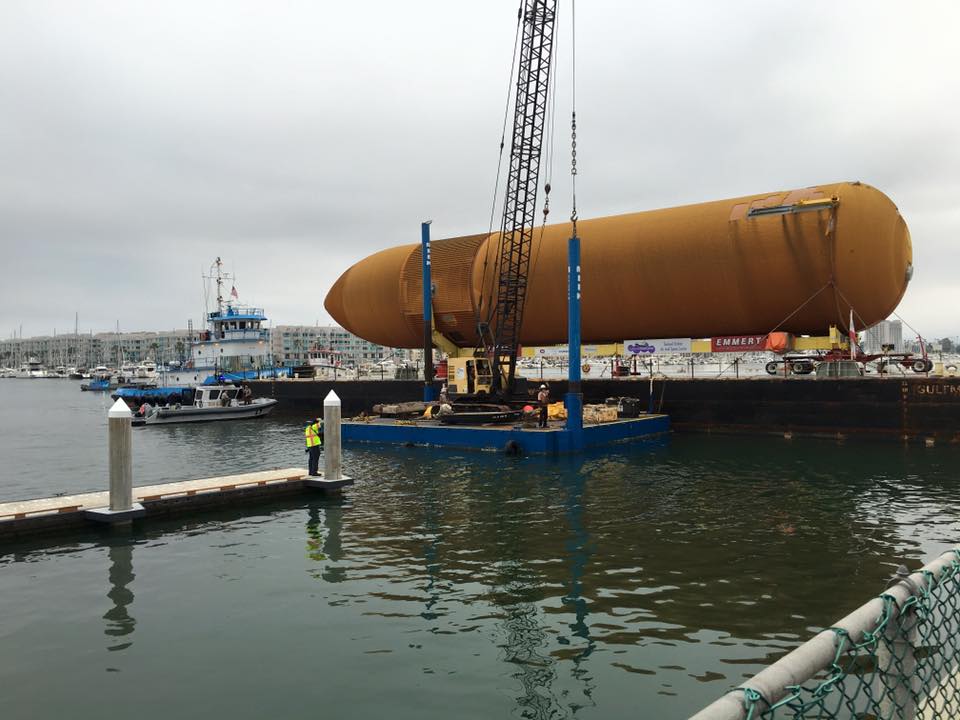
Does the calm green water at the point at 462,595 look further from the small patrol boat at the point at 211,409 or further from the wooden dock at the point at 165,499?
the small patrol boat at the point at 211,409

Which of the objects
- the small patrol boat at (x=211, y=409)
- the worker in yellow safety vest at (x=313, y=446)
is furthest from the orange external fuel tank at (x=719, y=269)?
the worker in yellow safety vest at (x=313, y=446)

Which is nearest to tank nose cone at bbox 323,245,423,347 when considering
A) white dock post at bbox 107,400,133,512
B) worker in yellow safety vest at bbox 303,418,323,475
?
worker in yellow safety vest at bbox 303,418,323,475

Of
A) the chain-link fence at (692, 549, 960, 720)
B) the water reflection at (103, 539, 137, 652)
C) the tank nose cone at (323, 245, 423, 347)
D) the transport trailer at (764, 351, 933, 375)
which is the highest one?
the tank nose cone at (323, 245, 423, 347)

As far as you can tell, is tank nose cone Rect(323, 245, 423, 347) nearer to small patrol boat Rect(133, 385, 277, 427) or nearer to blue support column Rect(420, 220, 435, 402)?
blue support column Rect(420, 220, 435, 402)

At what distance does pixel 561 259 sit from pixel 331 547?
88.4 feet

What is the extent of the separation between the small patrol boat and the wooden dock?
30331 millimetres

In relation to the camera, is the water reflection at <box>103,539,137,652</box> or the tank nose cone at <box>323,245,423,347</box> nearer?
the water reflection at <box>103,539,137,652</box>

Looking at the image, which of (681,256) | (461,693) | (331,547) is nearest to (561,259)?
(681,256)

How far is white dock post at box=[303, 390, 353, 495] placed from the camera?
19.1m

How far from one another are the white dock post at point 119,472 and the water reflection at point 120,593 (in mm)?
949

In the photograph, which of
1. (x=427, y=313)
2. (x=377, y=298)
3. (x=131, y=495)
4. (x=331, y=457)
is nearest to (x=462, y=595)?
(x=131, y=495)

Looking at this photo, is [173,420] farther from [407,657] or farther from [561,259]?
[407,657]

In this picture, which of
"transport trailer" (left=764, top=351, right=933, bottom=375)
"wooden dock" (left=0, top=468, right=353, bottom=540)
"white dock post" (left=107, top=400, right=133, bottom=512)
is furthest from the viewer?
"transport trailer" (left=764, top=351, right=933, bottom=375)

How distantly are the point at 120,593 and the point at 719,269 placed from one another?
93.4 feet
